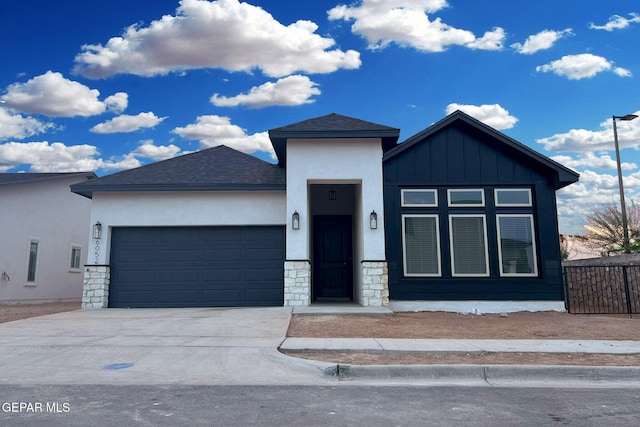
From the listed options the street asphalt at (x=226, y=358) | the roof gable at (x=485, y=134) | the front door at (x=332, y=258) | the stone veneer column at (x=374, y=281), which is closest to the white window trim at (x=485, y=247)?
the stone veneer column at (x=374, y=281)

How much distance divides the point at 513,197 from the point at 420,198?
2.41 metres

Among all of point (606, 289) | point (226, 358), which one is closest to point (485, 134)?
point (606, 289)

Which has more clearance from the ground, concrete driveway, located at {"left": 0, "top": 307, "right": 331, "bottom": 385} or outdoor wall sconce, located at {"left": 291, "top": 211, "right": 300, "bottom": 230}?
outdoor wall sconce, located at {"left": 291, "top": 211, "right": 300, "bottom": 230}

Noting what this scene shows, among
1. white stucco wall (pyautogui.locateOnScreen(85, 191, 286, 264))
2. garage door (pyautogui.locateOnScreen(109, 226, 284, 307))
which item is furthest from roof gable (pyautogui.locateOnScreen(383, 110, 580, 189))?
garage door (pyautogui.locateOnScreen(109, 226, 284, 307))

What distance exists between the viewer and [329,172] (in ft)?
40.1

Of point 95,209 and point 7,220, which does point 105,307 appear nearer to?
point 95,209

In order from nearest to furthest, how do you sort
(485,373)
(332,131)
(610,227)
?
1. (485,373)
2. (332,131)
3. (610,227)

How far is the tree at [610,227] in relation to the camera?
2466 cm

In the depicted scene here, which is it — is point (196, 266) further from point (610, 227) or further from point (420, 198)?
point (610, 227)

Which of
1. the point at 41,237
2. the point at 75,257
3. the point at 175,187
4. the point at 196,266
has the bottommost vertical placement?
the point at 196,266

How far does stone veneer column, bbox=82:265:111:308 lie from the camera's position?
494 inches

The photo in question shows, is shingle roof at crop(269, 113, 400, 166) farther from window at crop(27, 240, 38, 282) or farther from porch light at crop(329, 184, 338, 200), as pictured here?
window at crop(27, 240, 38, 282)

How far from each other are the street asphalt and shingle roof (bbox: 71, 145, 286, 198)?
431 centimetres

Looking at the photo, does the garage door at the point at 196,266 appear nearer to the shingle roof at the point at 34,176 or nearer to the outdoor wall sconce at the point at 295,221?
the outdoor wall sconce at the point at 295,221
